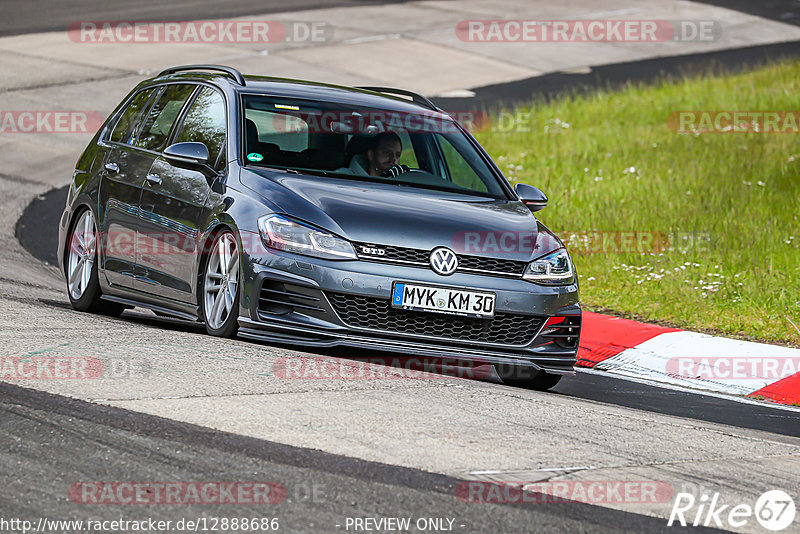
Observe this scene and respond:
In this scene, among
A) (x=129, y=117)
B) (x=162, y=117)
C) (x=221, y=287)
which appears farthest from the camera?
(x=129, y=117)

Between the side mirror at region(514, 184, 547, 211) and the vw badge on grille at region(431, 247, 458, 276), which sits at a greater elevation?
the side mirror at region(514, 184, 547, 211)

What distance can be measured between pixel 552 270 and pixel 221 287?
1.94m

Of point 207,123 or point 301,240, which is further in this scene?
point 207,123

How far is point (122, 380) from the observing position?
19.8 feet

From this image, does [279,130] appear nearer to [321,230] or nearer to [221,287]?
[221,287]

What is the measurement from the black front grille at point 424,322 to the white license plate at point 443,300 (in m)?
0.05

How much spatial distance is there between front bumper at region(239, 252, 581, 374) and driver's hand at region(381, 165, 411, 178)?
4.17 ft

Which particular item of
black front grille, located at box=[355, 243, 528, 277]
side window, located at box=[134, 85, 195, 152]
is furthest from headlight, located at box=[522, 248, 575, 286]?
side window, located at box=[134, 85, 195, 152]

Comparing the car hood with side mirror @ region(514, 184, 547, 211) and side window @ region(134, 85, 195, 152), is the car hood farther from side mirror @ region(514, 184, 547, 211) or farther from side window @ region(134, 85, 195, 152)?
side window @ region(134, 85, 195, 152)

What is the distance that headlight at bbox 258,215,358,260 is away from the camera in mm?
7059

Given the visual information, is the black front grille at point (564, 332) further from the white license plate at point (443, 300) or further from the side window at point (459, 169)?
the side window at point (459, 169)

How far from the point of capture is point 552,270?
7.58 m

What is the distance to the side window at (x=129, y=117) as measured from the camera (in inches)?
366

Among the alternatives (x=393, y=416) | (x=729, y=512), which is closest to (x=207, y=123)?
(x=393, y=416)
